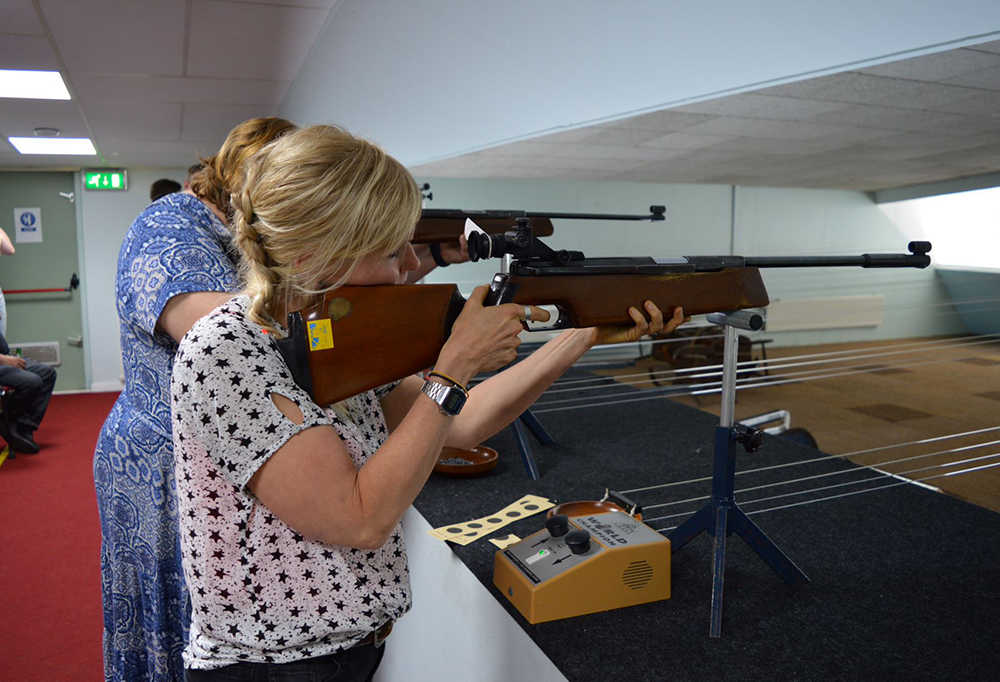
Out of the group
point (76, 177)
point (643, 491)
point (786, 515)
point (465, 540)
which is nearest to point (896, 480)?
point (786, 515)

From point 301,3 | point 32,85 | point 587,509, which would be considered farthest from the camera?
point 32,85

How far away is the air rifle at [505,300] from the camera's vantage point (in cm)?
80

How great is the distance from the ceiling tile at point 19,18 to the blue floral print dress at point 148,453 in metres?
2.18

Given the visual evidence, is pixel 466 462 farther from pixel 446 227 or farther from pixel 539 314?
pixel 539 314

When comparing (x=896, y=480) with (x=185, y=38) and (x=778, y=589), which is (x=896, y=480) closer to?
(x=778, y=589)

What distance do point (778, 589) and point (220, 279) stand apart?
1.18 metres

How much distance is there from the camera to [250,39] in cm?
327

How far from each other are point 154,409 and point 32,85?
367cm

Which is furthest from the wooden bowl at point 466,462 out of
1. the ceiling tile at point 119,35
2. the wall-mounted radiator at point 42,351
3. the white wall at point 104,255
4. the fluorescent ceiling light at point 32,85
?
the wall-mounted radiator at point 42,351

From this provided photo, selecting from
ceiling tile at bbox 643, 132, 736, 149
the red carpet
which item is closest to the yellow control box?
ceiling tile at bbox 643, 132, 736, 149

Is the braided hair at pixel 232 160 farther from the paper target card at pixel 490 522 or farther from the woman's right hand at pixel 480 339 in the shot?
the paper target card at pixel 490 522

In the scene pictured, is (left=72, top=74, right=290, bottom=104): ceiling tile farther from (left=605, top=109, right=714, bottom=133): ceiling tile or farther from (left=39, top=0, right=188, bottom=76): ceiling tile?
(left=605, top=109, right=714, bottom=133): ceiling tile

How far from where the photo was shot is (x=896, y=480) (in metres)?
1.87

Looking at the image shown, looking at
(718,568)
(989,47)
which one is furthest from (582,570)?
(989,47)
